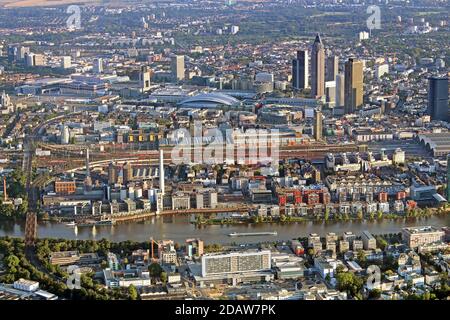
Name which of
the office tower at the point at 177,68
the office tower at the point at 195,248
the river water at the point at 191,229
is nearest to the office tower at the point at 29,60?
the office tower at the point at 177,68

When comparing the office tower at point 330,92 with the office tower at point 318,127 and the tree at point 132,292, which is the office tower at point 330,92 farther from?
the tree at point 132,292

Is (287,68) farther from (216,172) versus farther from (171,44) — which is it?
(216,172)

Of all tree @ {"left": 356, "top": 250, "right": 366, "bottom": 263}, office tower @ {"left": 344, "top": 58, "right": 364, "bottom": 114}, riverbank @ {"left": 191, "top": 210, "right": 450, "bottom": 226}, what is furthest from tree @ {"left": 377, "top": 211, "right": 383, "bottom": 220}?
office tower @ {"left": 344, "top": 58, "right": 364, "bottom": 114}

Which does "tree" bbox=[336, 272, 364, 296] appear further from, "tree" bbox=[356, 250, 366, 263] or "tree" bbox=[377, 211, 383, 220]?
"tree" bbox=[377, 211, 383, 220]

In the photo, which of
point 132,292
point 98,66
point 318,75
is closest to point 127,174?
point 132,292

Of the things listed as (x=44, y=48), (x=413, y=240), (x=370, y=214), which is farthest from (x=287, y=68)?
(x=413, y=240)

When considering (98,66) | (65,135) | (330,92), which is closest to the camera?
(65,135)

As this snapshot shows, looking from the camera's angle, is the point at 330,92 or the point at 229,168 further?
the point at 330,92

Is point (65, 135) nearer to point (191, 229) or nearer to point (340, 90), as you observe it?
point (191, 229)
